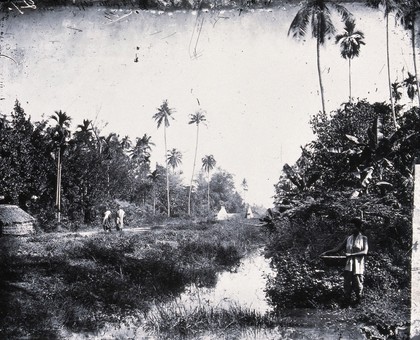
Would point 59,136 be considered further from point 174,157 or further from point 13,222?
point 174,157

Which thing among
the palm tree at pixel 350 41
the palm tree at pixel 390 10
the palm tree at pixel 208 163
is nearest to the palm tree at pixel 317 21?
the palm tree at pixel 350 41

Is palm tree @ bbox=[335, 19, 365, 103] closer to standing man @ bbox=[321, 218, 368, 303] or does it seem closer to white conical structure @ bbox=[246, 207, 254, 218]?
standing man @ bbox=[321, 218, 368, 303]

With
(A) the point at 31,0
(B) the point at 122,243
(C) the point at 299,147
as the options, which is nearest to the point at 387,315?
(C) the point at 299,147

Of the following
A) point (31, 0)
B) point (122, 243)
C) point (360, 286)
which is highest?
point (31, 0)

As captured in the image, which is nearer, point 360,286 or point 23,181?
point 360,286

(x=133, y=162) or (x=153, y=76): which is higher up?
(x=153, y=76)

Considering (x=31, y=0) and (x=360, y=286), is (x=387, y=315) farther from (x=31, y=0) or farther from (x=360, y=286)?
(x=31, y=0)
